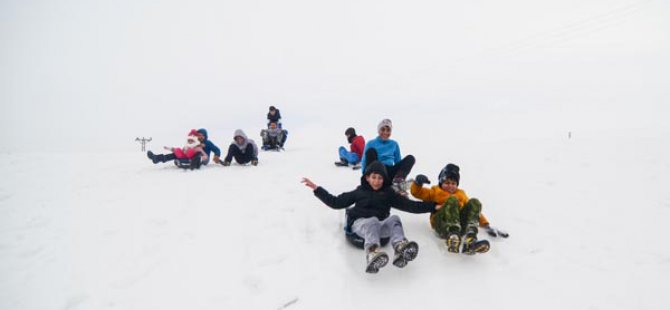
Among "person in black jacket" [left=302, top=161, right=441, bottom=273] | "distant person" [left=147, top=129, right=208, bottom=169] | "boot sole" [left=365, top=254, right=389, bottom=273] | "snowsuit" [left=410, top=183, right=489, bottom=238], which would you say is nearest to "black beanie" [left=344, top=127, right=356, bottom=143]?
"distant person" [left=147, top=129, right=208, bottom=169]

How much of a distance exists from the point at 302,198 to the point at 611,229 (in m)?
5.50

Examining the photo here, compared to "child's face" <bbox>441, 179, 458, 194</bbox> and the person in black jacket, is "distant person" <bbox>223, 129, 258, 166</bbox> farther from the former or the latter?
"child's face" <bbox>441, 179, 458, 194</bbox>

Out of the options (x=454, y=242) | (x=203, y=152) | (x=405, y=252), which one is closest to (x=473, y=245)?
(x=454, y=242)

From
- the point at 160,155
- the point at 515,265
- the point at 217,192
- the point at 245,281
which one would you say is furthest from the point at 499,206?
the point at 160,155

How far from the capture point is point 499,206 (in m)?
5.89

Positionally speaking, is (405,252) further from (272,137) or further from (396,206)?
(272,137)

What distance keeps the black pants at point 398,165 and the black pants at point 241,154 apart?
15.5ft

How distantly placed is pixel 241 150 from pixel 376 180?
6.16 m

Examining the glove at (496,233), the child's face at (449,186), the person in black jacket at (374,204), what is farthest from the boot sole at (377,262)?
the glove at (496,233)

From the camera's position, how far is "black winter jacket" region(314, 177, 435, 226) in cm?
443

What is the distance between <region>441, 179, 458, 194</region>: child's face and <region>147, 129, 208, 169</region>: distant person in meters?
7.04

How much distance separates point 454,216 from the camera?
4.17m

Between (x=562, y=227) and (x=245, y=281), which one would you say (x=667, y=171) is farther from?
(x=245, y=281)

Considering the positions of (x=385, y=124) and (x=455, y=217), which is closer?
(x=455, y=217)
